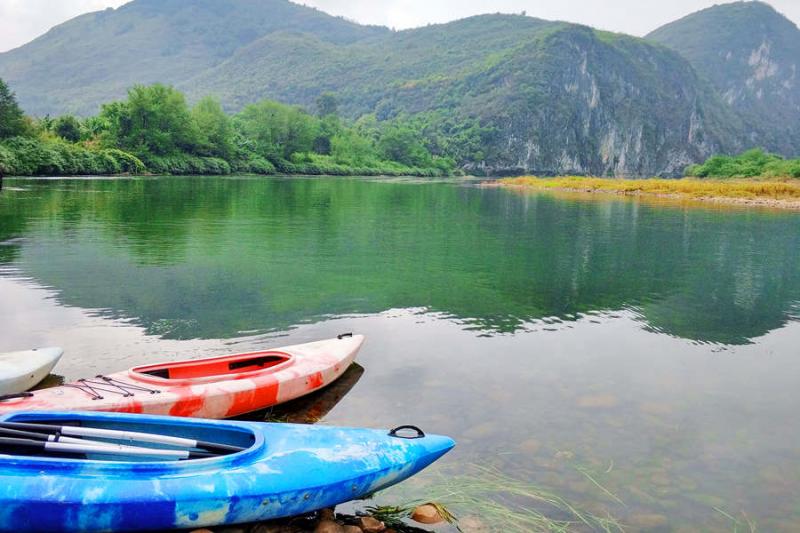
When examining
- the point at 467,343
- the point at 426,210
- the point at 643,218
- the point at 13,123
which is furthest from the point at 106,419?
the point at 13,123

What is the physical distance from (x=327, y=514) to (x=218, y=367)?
3.83 meters

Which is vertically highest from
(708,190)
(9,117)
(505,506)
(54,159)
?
(9,117)

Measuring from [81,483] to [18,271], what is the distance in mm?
15041

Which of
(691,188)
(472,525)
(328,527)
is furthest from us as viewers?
(691,188)

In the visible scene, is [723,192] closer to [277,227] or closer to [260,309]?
[277,227]

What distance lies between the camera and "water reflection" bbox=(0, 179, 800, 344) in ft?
49.2

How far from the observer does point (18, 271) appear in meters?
17.7

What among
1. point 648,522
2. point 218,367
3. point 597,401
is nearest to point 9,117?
point 218,367

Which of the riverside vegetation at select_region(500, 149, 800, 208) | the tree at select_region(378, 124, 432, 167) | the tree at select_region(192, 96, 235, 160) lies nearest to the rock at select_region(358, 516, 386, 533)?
the riverside vegetation at select_region(500, 149, 800, 208)

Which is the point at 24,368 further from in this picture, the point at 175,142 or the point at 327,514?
the point at 175,142

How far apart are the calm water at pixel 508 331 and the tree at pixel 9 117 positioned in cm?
4217

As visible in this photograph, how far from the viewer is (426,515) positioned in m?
6.49

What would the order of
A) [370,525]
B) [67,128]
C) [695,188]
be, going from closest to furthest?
[370,525]
[695,188]
[67,128]

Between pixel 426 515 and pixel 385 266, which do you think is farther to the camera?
pixel 385 266
